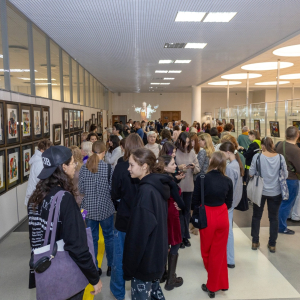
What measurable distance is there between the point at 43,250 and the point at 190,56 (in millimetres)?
8296

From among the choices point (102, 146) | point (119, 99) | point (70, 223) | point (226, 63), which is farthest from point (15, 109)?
point (119, 99)

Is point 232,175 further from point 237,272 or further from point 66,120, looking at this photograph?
point 66,120

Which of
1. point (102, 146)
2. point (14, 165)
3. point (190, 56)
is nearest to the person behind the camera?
point (102, 146)

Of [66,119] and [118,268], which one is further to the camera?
[66,119]

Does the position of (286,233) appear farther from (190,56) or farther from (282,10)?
(190,56)

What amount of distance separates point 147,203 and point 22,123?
3932 mm

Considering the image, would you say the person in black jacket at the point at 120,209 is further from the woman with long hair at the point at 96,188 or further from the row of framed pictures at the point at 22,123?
the row of framed pictures at the point at 22,123

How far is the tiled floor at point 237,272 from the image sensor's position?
124 inches

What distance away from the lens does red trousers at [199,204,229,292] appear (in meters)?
2.96

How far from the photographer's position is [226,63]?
10.2 meters

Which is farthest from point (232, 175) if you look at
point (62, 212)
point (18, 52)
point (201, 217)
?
point (18, 52)

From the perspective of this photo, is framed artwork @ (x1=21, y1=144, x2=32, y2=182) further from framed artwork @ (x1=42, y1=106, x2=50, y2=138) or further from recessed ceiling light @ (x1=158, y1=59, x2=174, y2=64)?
recessed ceiling light @ (x1=158, y1=59, x2=174, y2=64)

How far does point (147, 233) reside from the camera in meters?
1.93

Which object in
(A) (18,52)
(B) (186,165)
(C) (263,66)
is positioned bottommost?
(B) (186,165)
